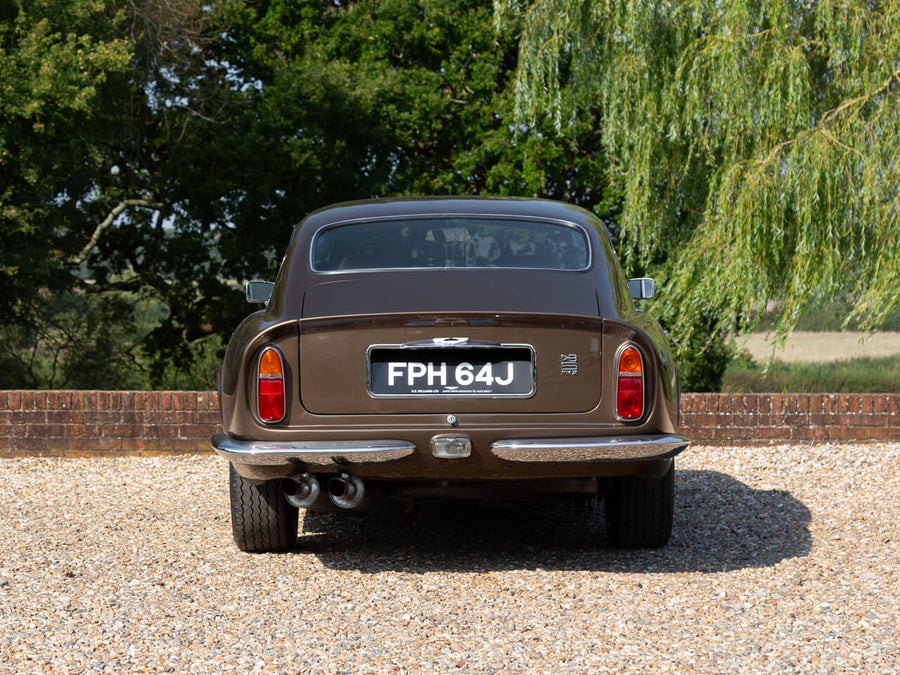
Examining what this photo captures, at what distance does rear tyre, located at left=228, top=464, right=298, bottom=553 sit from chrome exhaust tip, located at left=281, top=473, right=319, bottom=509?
0.76 ft

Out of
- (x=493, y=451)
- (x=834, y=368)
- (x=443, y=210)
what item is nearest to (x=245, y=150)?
(x=834, y=368)

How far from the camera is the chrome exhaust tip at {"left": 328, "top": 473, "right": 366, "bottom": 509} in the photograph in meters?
4.72

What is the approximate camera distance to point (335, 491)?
15.8ft

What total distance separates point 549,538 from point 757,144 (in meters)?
5.94

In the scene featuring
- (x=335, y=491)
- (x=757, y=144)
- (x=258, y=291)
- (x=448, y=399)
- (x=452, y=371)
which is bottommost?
(x=335, y=491)

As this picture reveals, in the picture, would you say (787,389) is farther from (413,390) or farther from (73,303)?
(413,390)

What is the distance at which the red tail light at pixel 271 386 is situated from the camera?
4.63 m

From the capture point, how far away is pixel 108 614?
4.20 m

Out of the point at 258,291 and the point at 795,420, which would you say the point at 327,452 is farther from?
the point at 795,420

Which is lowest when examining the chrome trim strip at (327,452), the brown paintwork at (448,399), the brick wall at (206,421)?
the brick wall at (206,421)

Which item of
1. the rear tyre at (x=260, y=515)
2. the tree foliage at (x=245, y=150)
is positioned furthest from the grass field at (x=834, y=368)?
the rear tyre at (x=260, y=515)

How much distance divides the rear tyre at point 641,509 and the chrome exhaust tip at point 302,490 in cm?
148

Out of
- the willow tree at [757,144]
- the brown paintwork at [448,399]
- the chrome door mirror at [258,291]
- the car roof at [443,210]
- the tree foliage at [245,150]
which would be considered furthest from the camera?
the tree foliage at [245,150]

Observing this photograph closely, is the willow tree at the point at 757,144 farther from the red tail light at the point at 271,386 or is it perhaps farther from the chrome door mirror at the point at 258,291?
the red tail light at the point at 271,386
